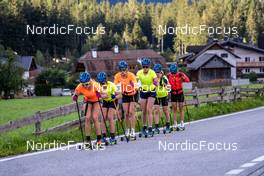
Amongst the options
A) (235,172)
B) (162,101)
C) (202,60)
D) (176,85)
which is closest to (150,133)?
(162,101)

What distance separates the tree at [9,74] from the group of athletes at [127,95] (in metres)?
69.4

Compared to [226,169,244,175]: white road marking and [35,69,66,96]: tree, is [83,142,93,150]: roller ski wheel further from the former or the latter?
[35,69,66,96]: tree

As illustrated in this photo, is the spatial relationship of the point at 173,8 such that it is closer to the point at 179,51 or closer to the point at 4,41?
the point at 179,51

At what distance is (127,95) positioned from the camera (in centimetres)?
1541

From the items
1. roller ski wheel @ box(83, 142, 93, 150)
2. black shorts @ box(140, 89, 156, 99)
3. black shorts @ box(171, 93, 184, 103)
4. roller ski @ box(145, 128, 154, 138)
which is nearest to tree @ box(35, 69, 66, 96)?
black shorts @ box(171, 93, 184, 103)

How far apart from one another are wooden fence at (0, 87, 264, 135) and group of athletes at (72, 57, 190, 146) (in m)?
1.40

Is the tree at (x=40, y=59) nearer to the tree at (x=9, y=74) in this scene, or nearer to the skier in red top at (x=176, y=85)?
the tree at (x=9, y=74)

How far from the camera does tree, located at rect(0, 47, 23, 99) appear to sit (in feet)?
279

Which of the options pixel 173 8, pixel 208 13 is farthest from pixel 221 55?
pixel 173 8

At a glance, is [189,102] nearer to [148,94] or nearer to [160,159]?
[148,94]

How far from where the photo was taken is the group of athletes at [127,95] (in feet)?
44.9

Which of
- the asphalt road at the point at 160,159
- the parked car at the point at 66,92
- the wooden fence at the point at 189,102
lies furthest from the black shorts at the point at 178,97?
the parked car at the point at 66,92

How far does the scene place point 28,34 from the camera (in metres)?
126

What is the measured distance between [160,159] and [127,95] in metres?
4.22
